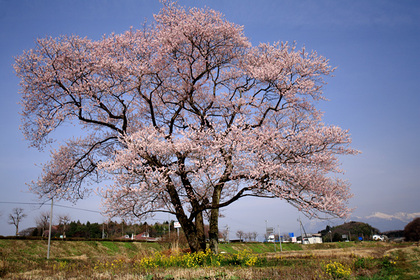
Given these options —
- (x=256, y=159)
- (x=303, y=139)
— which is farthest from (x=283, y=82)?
(x=256, y=159)

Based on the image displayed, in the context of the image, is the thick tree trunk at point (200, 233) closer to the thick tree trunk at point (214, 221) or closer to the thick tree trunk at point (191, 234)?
the thick tree trunk at point (191, 234)

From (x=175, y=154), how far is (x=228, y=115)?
4.34 metres

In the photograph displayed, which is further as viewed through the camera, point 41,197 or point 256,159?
point 41,197

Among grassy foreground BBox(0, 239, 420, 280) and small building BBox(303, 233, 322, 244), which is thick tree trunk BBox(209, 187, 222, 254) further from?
small building BBox(303, 233, 322, 244)

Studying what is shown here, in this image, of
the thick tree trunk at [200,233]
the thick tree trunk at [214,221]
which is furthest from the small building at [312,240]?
the thick tree trunk at [200,233]

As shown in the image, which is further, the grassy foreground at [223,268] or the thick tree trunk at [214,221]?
the thick tree trunk at [214,221]

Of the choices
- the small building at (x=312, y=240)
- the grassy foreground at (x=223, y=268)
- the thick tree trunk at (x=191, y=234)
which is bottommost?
the small building at (x=312, y=240)

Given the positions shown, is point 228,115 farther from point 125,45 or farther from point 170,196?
point 125,45

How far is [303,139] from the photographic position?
1263cm

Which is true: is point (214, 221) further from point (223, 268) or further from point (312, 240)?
point (312, 240)

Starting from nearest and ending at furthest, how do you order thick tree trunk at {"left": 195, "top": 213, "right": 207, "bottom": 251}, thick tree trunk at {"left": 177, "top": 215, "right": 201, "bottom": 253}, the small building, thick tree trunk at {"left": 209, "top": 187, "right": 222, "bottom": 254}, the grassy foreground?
the grassy foreground < thick tree trunk at {"left": 177, "top": 215, "right": 201, "bottom": 253} < thick tree trunk at {"left": 195, "top": 213, "right": 207, "bottom": 251} < thick tree trunk at {"left": 209, "top": 187, "right": 222, "bottom": 254} < the small building

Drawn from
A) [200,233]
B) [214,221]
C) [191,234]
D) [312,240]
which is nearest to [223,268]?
[191,234]

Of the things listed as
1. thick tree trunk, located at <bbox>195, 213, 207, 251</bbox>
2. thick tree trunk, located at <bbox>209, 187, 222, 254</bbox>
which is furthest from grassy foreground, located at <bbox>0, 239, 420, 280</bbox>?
thick tree trunk, located at <bbox>209, 187, 222, 254</bbox>

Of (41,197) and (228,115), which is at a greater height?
(228,115)
